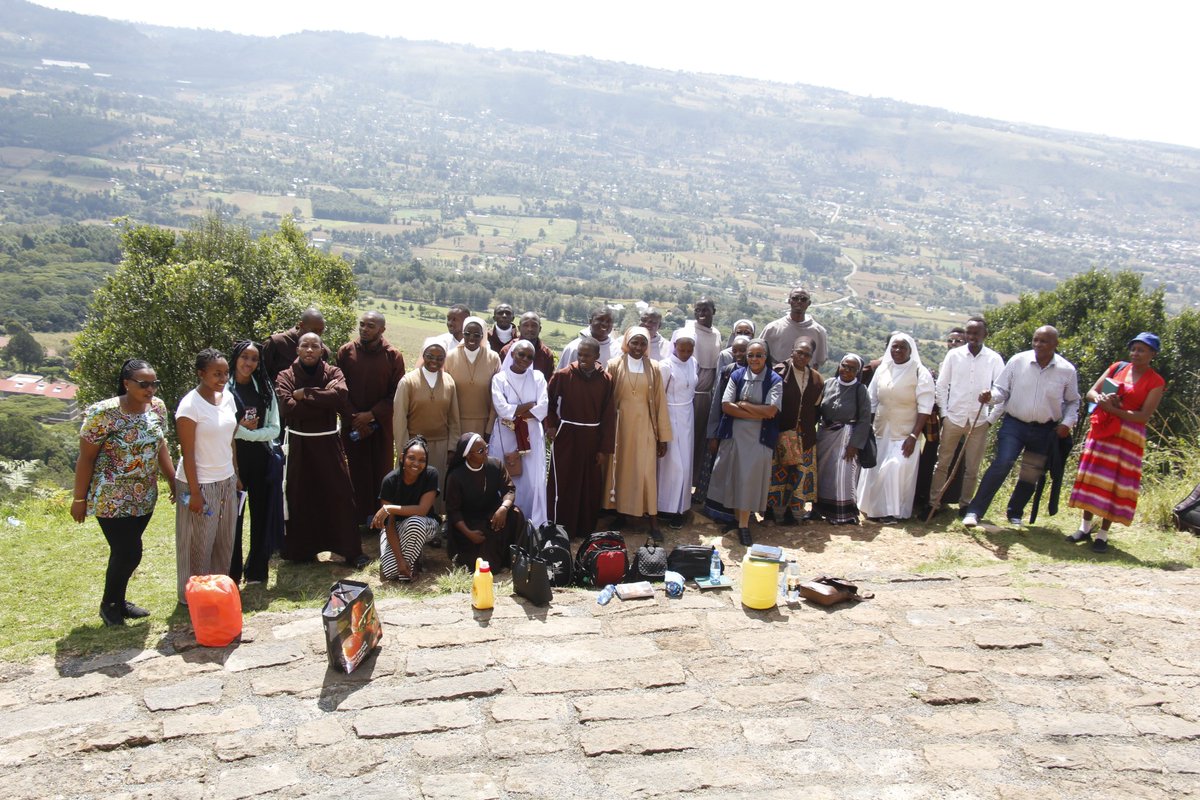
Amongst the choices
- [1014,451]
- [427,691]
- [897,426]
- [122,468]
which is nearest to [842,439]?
[897,426]

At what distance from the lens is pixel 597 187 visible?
7318 inches

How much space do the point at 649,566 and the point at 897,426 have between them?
9.37 feet

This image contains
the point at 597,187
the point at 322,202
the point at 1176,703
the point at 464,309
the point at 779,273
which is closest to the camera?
the point at 1176,703

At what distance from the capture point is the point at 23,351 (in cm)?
4447

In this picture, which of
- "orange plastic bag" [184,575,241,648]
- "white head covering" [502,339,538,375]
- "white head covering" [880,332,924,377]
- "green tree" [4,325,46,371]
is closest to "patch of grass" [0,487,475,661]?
"orange plastic bag" [184,575,241,648]

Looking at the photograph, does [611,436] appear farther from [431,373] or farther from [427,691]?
[427,691]

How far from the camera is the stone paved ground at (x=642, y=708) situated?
12.1 ft

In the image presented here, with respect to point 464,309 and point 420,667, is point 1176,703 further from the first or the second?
point 464,309

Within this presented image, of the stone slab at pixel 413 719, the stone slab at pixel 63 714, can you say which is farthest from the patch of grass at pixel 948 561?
the stone slab at pixel 63 714

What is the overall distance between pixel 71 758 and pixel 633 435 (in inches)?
174

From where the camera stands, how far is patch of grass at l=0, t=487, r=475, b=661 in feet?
15.6

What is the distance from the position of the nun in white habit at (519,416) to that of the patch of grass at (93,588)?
3.07ft

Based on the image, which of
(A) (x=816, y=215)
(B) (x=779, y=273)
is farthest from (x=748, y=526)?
(A) (x=816, y=215)

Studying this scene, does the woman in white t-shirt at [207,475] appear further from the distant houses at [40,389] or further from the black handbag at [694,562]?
the distant houses at [40,389]
